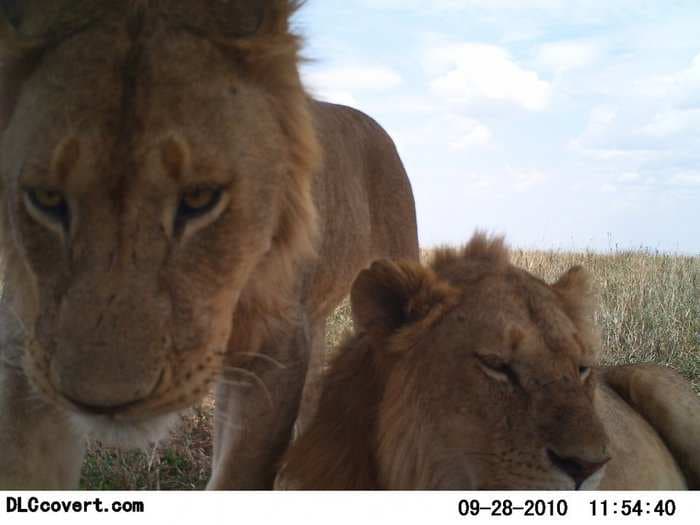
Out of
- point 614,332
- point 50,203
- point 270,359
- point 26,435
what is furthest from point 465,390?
point 614,332

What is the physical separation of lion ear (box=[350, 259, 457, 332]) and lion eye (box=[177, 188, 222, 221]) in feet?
1.94

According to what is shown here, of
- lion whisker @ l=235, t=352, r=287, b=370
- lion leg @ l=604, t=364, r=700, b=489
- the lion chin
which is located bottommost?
lion leg @ l=604, t=364, r=700, b=489

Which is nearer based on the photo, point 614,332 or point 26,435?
point 26,435

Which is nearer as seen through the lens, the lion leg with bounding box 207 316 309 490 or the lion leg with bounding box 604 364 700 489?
the lion leg with bounding box 207 316 309 490

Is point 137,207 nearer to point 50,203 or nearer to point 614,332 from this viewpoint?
point 50,203

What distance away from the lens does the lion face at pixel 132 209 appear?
182cm

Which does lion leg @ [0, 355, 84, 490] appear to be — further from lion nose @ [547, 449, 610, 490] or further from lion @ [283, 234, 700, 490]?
lion nose @ [547, 449, 610, 490]

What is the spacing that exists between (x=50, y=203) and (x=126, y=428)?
0.53 m

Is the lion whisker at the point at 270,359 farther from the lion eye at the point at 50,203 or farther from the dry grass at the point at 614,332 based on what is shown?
the dry grass at the point at 614,332

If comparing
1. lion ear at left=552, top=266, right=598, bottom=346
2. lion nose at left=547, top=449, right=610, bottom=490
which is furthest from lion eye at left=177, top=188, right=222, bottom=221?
lion ear at left=552, top=266, right=598, bottom=346

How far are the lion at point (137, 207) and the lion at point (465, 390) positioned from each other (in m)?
0.33

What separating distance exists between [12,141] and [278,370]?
111cm

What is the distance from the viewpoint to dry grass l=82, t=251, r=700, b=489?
141 inches

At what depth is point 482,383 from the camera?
7.16 feet
